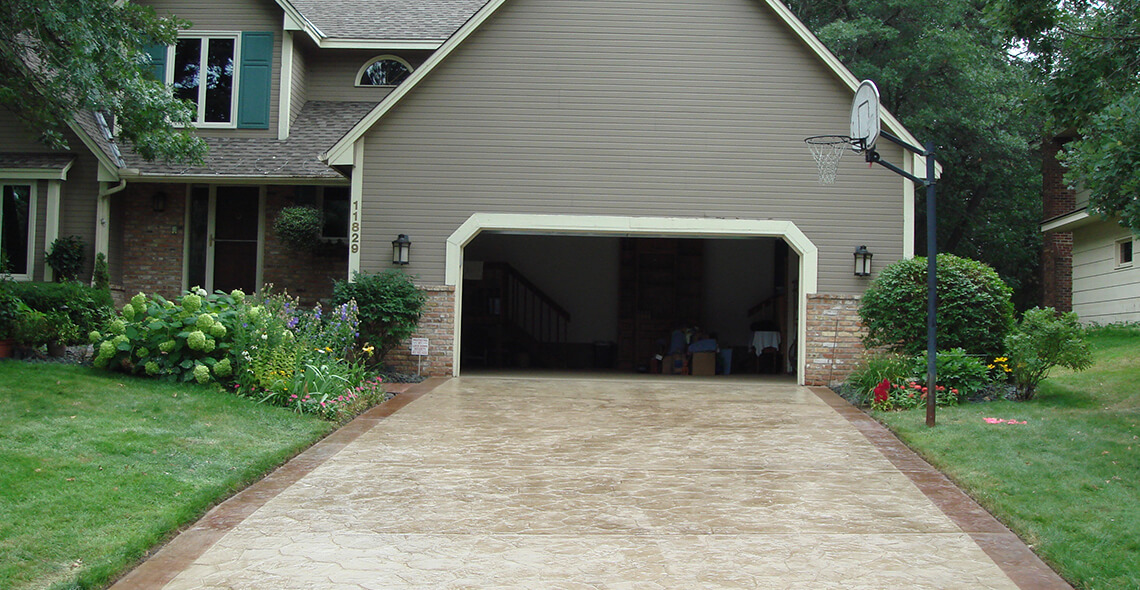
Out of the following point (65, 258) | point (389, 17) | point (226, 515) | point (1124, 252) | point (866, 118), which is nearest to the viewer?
point (226, 515)

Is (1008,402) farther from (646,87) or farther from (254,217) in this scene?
(254,217)

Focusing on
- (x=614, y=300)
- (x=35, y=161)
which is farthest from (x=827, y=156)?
(x=35, y=161)

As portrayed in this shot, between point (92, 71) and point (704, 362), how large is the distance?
11.1 meters

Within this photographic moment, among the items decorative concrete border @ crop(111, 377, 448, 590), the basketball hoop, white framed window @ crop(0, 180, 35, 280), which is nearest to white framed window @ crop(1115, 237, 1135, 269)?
the basketball hoop

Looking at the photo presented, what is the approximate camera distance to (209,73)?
53.7 feet

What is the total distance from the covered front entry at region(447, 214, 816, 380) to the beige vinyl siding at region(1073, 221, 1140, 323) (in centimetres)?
659

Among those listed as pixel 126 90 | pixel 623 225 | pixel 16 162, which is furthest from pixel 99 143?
pixel 623 225

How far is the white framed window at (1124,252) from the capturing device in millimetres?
18484

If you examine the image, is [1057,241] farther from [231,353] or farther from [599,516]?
[599,516]

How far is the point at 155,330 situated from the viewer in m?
10.4

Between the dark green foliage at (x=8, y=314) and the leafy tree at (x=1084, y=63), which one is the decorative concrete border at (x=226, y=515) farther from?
the leafy tree at (x=1084, y=63)

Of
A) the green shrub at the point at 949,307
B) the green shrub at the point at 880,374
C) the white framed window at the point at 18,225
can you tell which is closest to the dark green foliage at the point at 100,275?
the white framed window at the point at 18,225

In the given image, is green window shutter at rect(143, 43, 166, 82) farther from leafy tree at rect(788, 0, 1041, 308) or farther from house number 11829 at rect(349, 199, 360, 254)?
leafy tree at rect(788, 0, 1041, 308)

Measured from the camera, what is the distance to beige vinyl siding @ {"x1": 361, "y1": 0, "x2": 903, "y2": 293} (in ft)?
46.3
